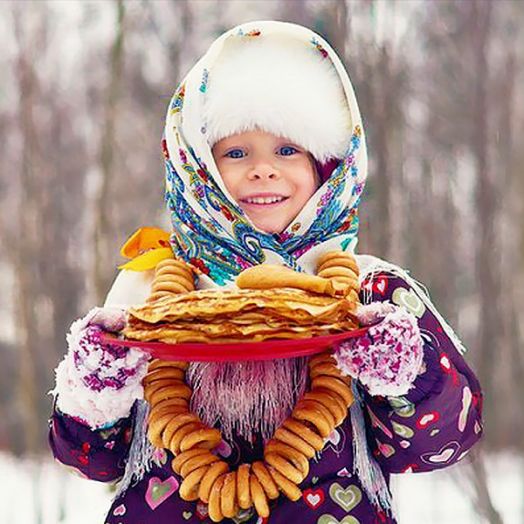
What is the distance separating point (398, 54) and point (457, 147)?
0.91 metres

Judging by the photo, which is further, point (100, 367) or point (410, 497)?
point (410, 497)

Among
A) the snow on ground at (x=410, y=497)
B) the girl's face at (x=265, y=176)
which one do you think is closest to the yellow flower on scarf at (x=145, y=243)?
the girl's face at (x=265, y=176)

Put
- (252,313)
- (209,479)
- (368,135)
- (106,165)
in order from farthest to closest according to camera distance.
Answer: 1. (106,165)
2. (368,135)
3. (209,479)
4. (252,313)

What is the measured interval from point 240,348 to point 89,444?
0.37 m

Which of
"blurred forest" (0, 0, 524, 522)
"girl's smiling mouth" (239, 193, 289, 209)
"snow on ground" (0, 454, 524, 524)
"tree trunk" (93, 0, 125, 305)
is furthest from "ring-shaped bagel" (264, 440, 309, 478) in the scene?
"tree trunk" (93, 0, 125, 305)

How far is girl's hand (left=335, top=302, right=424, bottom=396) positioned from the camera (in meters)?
1.05

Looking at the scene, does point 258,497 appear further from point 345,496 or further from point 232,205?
point 232,205

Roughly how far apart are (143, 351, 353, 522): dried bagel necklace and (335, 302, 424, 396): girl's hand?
53mm

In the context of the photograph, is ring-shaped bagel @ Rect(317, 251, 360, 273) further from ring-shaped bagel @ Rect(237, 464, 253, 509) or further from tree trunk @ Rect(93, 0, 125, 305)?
tree trunk @ Rect(93, 0, 125, 305)

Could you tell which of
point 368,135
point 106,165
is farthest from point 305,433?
point 106,165

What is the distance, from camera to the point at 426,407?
3.66 feet

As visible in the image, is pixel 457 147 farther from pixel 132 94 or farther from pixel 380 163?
pixel 132 94

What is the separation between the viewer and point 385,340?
106 centimetres

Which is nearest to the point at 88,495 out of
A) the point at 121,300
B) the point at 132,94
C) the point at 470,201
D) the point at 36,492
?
the point at 36,492
